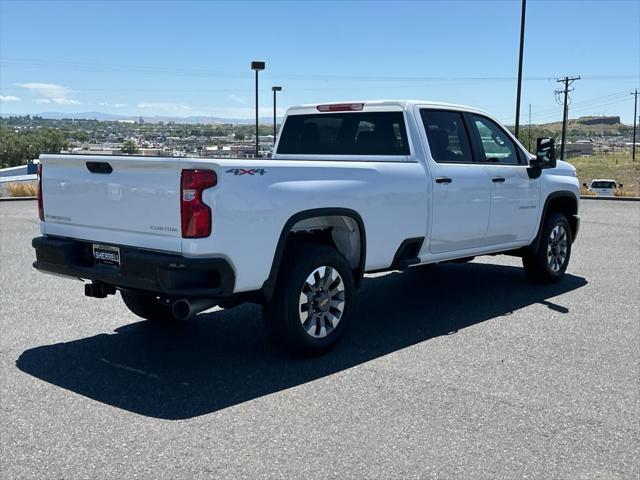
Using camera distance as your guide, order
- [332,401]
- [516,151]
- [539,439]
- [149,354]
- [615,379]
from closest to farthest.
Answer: [539,439], [332,401], [615,379], [149,354], [516,151]

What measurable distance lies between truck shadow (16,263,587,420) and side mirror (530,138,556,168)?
4.88 feet

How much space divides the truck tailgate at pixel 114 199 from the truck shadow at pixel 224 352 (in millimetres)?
976

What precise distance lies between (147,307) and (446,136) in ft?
11.1

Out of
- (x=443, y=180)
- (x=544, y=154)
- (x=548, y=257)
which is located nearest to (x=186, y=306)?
(x=443, y=180)

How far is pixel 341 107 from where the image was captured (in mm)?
7266

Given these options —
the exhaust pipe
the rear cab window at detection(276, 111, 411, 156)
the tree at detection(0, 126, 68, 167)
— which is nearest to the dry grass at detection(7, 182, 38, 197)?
the rear cab window at detection(276, 111, 411, 156)

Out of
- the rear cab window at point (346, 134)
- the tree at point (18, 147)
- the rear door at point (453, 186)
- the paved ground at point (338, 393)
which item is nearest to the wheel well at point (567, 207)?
the paved ground at point (338, 393)

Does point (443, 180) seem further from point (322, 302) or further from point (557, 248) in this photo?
point (557, 248)

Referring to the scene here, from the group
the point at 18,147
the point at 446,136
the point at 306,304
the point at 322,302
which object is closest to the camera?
the point at 306,304

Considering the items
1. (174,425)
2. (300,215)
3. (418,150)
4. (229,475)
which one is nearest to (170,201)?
(300,215)

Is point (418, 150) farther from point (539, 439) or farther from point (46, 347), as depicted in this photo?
point (46, 347)

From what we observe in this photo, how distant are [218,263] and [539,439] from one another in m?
2.31

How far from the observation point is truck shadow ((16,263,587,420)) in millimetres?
4844

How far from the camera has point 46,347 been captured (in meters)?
5.86
